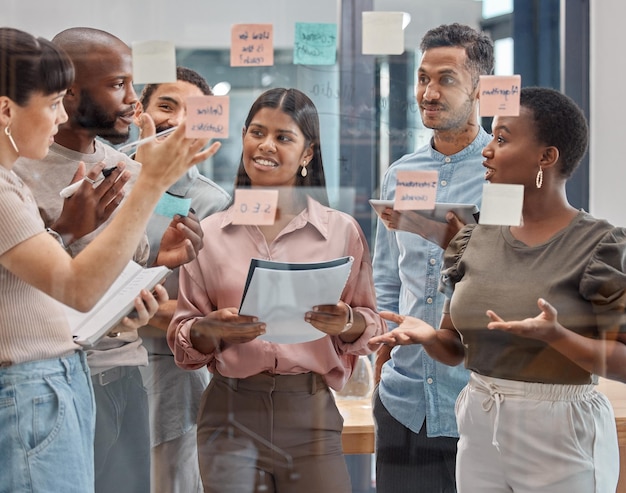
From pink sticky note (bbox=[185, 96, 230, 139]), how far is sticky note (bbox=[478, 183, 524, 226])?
511 millimetres

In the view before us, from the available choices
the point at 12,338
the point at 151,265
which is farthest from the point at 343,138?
the point at 12,338

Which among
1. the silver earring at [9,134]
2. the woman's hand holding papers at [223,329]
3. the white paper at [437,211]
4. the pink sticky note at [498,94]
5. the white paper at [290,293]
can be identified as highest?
the pink sticky note at [498,94]

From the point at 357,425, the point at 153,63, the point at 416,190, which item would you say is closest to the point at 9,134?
the point at 153,63

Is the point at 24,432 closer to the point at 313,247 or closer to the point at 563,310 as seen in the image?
the point at 313,247

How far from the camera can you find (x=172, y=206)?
1.44 metres

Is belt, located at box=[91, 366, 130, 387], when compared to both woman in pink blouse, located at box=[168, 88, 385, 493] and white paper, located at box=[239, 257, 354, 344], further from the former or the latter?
white paper, located at box=[239, 257, 354, 344]

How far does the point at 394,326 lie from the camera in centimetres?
155

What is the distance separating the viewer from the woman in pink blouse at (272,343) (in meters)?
1.44

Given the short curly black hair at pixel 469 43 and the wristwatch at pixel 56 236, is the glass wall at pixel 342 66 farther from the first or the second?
the wristwatch at pixel 56 236

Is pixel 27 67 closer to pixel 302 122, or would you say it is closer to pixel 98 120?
pixel 98 120

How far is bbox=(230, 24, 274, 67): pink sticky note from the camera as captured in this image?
4.82 feet

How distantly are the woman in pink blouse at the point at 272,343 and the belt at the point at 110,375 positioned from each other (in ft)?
0.36

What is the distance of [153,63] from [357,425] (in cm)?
83

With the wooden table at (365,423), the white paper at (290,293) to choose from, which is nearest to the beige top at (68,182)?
the white paper at (290,293)
